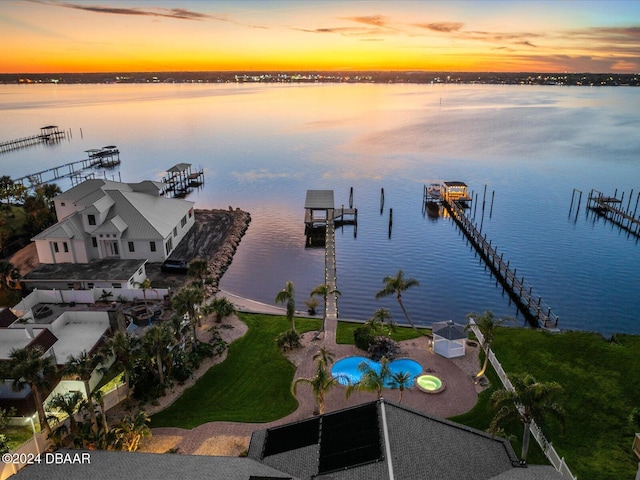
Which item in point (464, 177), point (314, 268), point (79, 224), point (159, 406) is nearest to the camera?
point (159, 406)

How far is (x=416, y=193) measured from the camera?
89.6 metres

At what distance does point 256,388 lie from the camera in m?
31.1

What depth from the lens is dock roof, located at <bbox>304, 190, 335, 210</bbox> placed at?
68500 millimetres

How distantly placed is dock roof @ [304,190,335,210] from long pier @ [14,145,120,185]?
65.8 metres

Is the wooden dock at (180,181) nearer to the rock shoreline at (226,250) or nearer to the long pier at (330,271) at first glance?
the rock shoreline at (226,250)

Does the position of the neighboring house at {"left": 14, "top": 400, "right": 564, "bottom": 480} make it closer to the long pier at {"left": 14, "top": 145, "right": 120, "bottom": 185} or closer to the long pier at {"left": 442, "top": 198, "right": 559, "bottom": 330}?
the long pier at {"left": 442, "top": 198, "right": 559, "bottom": 330}

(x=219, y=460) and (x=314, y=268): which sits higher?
(x=219, y=460)

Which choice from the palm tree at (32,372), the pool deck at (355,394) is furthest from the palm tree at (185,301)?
the palm tree at (32,372)

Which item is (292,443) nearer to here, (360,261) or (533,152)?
(360,261)

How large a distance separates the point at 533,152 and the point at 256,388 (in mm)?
118183

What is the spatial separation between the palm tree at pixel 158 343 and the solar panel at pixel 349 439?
1222 centimetres

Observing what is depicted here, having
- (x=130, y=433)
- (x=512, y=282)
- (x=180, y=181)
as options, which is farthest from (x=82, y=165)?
(x=130, y=433)

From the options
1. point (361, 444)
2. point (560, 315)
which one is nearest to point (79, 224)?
point (361, 444)

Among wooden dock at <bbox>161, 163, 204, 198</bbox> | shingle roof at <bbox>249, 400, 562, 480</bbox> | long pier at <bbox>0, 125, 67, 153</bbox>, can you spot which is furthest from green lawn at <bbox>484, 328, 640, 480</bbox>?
long pier at <bbox>0, 125, 67, 153</bbox>
